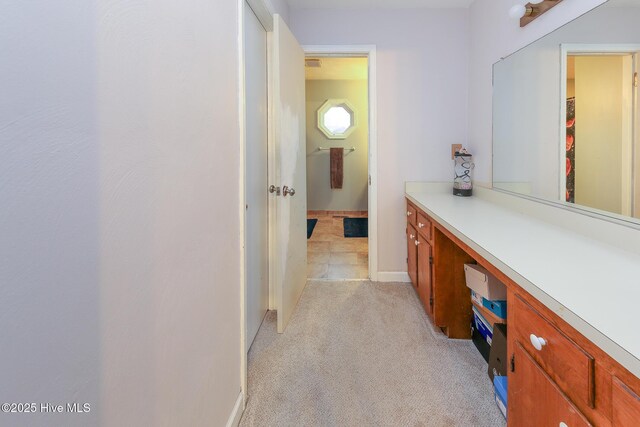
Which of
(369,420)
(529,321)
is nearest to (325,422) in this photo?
(369,420)

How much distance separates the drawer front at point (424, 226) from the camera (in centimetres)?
205

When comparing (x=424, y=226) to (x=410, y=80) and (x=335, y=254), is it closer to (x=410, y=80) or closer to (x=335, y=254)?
(x=410, y=80)

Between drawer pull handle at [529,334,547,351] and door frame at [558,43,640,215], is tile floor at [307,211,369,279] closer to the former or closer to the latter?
door frame at [558,43,640,215]

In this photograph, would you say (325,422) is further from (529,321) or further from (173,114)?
(173,114)

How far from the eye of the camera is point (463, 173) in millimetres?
2789

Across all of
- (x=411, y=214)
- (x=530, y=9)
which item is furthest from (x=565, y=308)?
(x=411, y=214)

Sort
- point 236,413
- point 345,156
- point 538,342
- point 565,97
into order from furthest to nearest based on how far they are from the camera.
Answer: point 345,156 < point 565,97 < point 236,413 < point 538,342

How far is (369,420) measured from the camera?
1.36m

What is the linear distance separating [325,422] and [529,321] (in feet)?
2.88

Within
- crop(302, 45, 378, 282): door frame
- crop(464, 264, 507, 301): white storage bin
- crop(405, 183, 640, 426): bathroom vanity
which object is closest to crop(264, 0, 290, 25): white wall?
crop(302, 45, 378, 282): door frame

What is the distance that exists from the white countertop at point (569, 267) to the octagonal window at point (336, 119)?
4136 mm

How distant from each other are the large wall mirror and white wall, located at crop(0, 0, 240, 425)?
4.72ft

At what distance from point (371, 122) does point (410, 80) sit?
0.47 meters

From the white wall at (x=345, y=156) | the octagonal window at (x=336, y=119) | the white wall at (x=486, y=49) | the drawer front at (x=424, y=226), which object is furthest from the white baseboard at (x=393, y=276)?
the octagonal window at (x=336, y=119)
